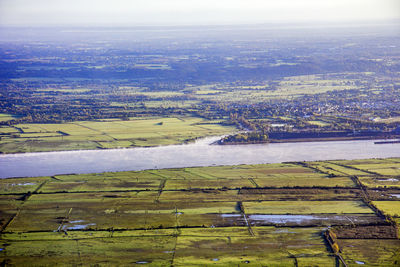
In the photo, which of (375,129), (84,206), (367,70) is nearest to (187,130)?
(375,129)

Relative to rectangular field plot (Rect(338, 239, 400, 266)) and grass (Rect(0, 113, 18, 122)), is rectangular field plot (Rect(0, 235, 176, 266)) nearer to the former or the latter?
rectangular field plot (Rect(338, 239, 400, 266))

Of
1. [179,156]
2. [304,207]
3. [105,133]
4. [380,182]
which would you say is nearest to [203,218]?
[304,207]

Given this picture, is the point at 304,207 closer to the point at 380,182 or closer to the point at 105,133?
the point at 380,182

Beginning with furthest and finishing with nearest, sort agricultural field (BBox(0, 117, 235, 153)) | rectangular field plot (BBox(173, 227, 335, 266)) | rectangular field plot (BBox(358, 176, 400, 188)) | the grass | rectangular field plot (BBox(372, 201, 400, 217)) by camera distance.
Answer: the grass, agricultural field (BBox(0, 117, 235, 153)), rectangular field plot (BBox(358, 176, 400, 188)), rectangular field plot (BBox(372, 201, 400, 217)), rectangular field plot (BBox(173, 227, 335, 266))

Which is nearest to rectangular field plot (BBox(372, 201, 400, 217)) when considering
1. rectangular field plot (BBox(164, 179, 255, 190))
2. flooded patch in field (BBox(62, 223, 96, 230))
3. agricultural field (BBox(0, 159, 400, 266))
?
agricultural field (BBox(0, 159, 400, 266))

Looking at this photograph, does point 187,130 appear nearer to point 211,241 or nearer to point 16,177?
point 16,177

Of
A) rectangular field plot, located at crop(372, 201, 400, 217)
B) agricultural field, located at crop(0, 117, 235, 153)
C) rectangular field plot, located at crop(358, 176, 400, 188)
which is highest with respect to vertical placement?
rectangular field plot, located at crop(372, 201, 400, 217)
